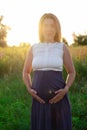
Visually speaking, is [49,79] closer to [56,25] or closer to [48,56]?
[48,56]

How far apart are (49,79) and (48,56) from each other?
227mm

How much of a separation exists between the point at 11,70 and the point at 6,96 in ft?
13.4

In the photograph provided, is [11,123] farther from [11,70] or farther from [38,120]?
[11,70]

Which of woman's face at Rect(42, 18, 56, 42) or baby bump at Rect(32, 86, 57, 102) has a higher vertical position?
woman's face at Rect(42, 18, 56, 42)

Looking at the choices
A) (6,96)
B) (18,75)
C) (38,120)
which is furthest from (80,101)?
(18,75)

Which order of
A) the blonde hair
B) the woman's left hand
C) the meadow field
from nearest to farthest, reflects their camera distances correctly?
the woman's left hand, the blonde hair, the meadow field

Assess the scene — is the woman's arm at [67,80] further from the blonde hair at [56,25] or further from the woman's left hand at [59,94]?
the blonde hair at [56,25]

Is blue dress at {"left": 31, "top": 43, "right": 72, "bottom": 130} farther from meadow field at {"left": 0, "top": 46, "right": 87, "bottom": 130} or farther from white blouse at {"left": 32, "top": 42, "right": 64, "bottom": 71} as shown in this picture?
meadow field at {"left": 0, "top": 46, "right": 87, "bottom": 130}

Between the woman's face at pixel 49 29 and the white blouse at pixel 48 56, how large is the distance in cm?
8

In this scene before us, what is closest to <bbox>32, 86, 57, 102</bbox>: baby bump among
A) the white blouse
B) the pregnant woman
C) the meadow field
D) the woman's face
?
the pregnant woman

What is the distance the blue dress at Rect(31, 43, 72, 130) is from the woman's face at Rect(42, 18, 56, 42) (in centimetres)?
8

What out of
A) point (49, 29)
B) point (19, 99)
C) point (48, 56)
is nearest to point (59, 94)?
point (48, 56)

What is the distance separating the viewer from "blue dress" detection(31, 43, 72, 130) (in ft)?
14.5

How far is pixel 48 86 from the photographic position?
14.5 ft
